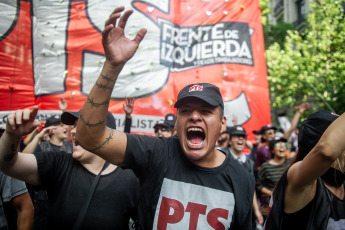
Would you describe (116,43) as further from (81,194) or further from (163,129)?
(163,129)

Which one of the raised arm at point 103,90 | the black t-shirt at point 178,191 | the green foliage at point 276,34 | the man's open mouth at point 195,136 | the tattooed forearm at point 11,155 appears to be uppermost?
the green foliage at point 276,34

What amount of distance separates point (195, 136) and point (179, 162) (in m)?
0.25

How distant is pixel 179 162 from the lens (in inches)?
68.7

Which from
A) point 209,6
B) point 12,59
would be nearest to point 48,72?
point 12,59

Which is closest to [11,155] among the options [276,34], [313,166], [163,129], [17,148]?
[17,148]

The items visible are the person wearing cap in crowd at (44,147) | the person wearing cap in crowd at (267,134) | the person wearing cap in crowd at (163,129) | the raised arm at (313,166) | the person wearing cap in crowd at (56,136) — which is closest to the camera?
the raised arm at (313,166)

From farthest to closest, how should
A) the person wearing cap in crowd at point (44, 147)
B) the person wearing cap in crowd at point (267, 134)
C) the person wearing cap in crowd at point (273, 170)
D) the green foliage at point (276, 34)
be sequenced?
the green foliage at point (276, 34) → the person wearing cap in crowd at point (267, 134) → the person wearing cap in crowd at point (273, 170) → the person wearing cap in crowd at point (44, 147)

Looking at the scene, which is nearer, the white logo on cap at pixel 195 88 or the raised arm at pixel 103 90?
the raised arm at pixel 103 90

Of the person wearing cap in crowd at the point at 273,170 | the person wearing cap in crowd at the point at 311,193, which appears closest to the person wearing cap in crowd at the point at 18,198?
the person wearing cap in crowd at the point at 311,193

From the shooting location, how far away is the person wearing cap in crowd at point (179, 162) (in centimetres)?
144

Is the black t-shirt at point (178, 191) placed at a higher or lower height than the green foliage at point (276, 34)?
lower

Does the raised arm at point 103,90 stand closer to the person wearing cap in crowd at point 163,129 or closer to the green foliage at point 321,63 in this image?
the person wearing cap in crowd at point 163,129

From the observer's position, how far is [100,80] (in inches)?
56.5

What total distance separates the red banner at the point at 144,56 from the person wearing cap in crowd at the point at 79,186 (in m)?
2.44
